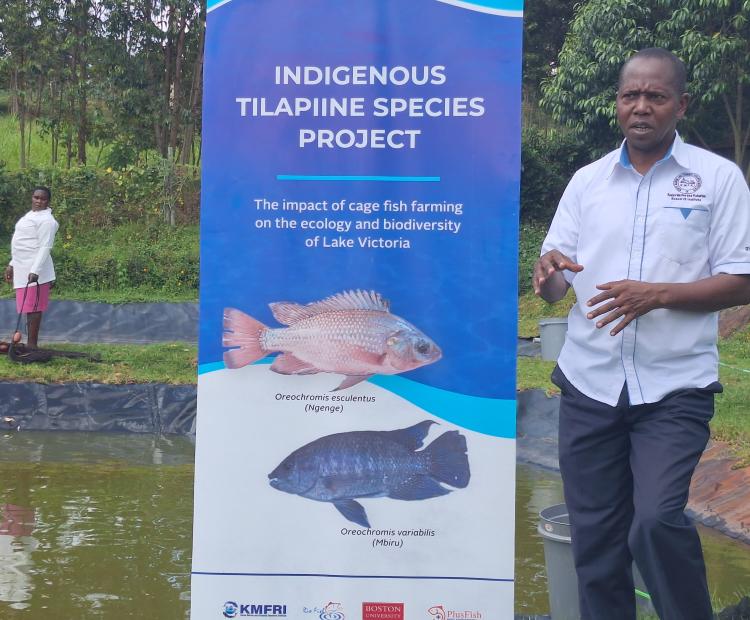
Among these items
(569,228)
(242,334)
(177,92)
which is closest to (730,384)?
(569,228)

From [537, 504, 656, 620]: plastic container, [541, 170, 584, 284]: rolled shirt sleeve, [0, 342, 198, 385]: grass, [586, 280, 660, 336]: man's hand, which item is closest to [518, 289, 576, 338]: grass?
[0, 342, 198, 385]: grass

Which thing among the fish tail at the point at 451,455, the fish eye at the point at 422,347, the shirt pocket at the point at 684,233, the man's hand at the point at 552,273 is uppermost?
the shirt pocket at the point at 684,233

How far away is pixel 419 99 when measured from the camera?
9.81 ft

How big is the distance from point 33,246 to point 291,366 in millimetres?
7693

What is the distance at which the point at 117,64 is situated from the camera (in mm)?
19016

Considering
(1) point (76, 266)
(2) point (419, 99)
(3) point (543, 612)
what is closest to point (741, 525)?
(3) point (543, 612)

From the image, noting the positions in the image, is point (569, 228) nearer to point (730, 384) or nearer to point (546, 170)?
point (730, 384)

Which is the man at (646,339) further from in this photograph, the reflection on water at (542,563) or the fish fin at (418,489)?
the reflection on water at (542,563)

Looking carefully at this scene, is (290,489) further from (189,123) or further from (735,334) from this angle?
(189,123)

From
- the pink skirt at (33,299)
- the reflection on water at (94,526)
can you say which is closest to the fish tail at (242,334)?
the reflection on water at (94,526)

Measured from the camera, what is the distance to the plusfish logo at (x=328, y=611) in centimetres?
308

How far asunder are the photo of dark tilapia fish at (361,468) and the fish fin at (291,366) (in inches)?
7.9

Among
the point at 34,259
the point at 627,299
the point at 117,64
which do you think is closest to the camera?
the point at 627,299

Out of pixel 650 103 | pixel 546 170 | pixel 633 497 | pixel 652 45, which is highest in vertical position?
pixel 652 45
